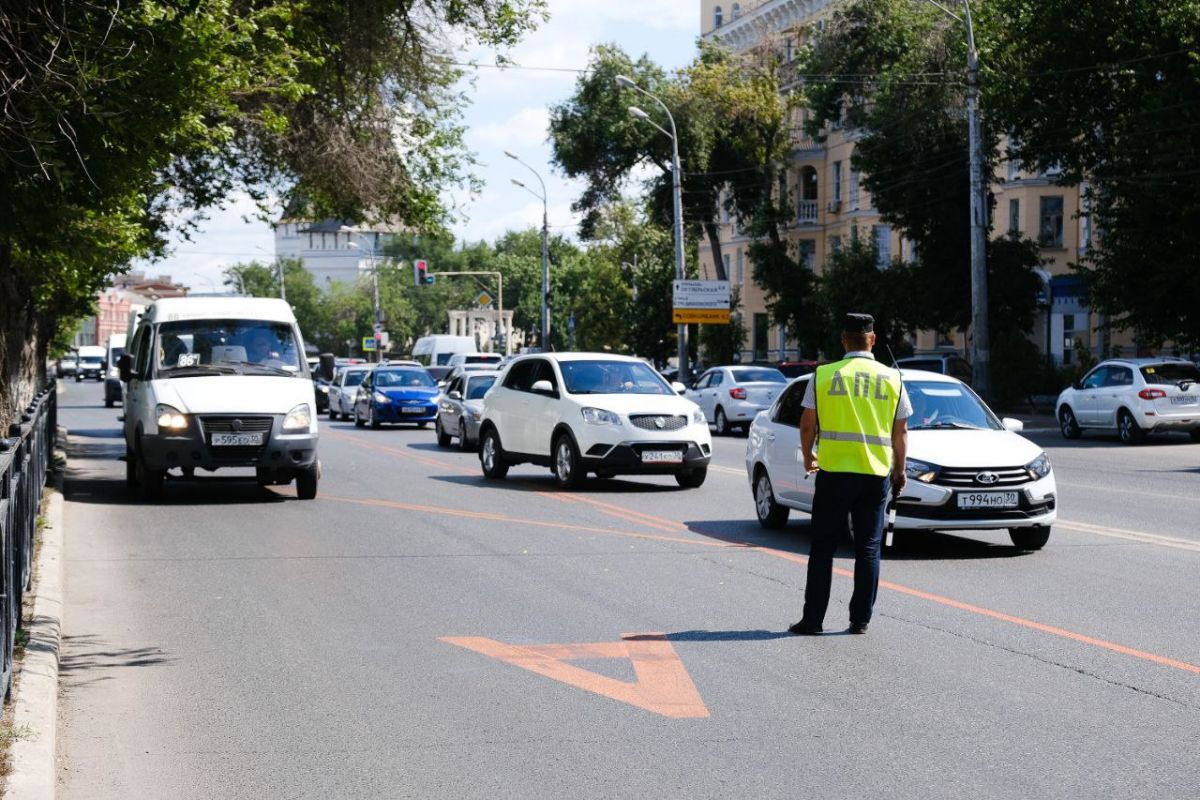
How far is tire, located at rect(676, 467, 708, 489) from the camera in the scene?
66.4 ft

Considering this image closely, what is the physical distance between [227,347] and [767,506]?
7488 mm

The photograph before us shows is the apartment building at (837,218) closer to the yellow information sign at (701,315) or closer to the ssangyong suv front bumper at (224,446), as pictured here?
the yellow information sign at (701,315)

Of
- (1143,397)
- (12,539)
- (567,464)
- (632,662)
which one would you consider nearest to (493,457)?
(567,464)

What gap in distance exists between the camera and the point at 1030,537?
1351 centimetres

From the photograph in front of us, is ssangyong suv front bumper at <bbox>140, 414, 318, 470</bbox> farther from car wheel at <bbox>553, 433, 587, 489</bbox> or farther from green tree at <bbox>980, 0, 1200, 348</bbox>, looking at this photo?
green tree at <bbox>980, 0, 1200, 348</bbox>

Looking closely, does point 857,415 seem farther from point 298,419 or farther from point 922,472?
point 298,419

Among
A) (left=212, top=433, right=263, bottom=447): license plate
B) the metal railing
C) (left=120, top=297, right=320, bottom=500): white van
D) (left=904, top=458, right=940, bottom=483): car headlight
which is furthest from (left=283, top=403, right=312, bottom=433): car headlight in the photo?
(left=904, top=458, right=940, bottom=483): car headlight

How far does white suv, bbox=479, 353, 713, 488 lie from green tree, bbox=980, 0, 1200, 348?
616 inches

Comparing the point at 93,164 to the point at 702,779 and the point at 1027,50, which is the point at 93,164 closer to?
the point at 702,779

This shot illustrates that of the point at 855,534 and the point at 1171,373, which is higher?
the point at 1171,373

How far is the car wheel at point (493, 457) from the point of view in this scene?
22.2m

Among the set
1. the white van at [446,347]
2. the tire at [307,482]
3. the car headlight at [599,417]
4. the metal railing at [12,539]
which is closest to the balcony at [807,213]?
the white van at [446,347]

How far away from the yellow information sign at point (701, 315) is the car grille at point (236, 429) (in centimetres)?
3568

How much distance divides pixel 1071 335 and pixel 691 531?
4205 cm
